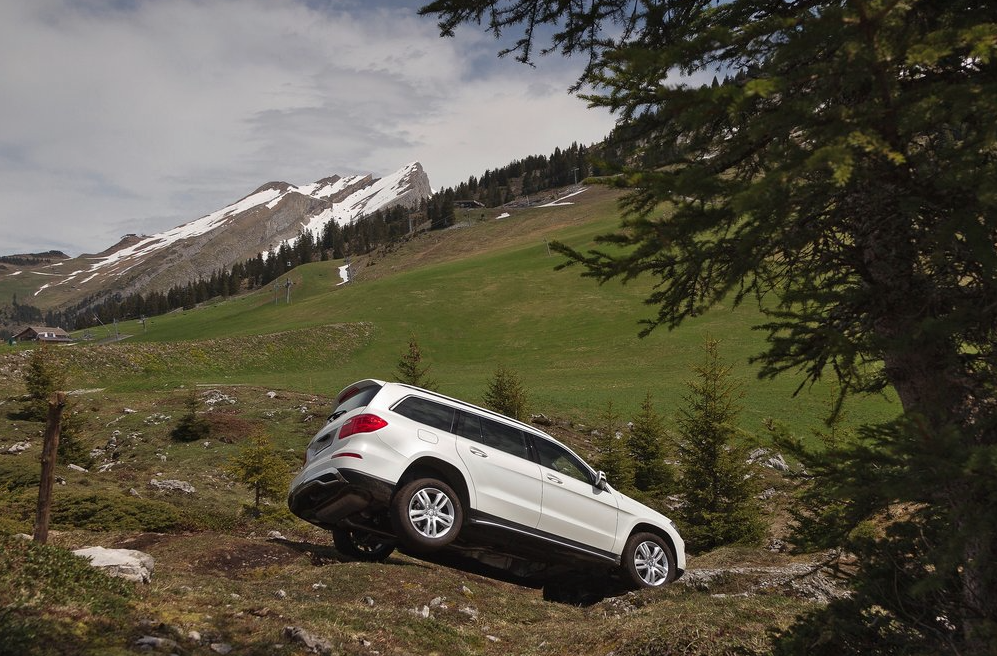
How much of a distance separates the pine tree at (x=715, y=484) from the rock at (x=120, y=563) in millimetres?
11230

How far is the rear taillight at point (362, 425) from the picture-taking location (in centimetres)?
728

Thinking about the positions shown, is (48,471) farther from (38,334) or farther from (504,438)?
(38,334)

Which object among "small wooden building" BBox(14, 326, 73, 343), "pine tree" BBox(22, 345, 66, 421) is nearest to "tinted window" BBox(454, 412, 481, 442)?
"pine tree" BBox(22, 345, 66, 421)

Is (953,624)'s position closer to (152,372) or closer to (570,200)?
(152,372)

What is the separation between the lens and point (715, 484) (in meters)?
14.8

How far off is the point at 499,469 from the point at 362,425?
1770mm

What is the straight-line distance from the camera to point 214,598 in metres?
6.71

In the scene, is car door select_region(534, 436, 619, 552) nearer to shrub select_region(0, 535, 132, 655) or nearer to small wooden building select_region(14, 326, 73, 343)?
shrub select_region(0, 535, 132, 655)

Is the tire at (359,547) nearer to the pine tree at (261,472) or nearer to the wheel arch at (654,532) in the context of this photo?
the wheel arch at (654,532)

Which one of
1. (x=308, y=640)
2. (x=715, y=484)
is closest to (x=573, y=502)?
(x=308, y=640)

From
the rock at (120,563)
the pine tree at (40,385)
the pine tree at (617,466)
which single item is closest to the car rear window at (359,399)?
the rock at (120,563)

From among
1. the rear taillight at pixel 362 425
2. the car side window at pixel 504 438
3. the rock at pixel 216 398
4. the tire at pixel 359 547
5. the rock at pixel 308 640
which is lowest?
the tire at pixel 359 547

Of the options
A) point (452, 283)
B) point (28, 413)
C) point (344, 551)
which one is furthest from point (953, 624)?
point (452, 283)

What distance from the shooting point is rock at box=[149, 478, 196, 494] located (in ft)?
51.2
